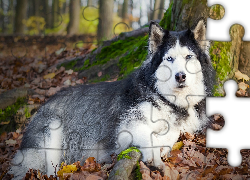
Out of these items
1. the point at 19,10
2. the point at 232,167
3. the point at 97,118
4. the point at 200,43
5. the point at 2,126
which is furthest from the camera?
the point at 19,10

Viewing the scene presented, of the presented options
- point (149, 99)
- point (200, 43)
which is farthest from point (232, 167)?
point (200, 43)

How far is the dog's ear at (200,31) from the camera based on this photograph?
370 centimetres

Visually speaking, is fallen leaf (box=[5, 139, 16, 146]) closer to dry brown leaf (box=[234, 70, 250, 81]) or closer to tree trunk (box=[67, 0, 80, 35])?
dry brown leaf (box=[234, 70, 250, 81])

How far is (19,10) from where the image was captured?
61.8 feet

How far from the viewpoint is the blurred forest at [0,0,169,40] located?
5407mm

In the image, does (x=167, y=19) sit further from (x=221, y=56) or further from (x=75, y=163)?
(x=75, y=163)

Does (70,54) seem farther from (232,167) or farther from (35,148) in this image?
(232,167)

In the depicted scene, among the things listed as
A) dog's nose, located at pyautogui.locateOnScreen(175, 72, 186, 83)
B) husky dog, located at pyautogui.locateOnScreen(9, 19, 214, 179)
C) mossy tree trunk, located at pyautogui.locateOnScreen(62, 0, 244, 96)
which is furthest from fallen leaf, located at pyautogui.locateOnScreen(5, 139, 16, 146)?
dog's nose, located at pyautogui.locateOnScreen(175, 72, 186, 83)

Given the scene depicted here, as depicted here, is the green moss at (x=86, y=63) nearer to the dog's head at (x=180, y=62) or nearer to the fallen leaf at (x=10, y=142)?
the fallen leaf at (x=10, y=142)

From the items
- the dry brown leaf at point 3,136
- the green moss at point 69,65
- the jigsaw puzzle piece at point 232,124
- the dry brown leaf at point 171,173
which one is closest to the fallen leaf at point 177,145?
the dry brown leaf at point 171,173

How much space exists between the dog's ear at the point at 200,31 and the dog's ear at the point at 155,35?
471 millimetres

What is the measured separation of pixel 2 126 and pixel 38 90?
4.66 ft

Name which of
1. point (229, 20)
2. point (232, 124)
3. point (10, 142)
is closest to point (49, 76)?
point (10, 142)

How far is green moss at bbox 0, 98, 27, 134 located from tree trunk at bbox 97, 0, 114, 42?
312 cm
